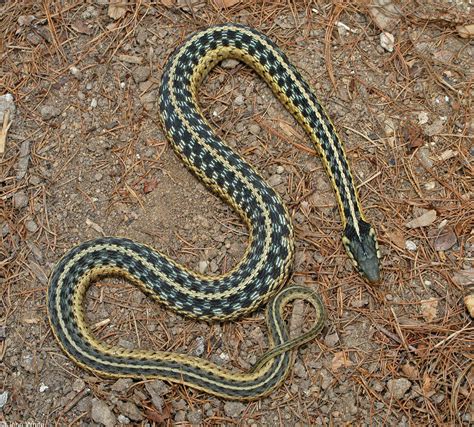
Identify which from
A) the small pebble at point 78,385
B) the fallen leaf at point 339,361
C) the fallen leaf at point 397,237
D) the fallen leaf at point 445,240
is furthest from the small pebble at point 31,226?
the fallen leaf at point 445,240

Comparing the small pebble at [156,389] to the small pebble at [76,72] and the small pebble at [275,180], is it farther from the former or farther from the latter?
the small pebble at [76,72]

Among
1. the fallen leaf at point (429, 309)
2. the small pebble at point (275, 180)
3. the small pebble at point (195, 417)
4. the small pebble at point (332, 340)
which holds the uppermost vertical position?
the small pebble at point (275, 180)

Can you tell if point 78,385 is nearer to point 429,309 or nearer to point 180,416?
point 180,416

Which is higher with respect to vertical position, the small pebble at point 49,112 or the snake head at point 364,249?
the small pebble at point 49,112

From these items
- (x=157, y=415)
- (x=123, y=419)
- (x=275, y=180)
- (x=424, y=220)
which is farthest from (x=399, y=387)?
(x=123, y=419)

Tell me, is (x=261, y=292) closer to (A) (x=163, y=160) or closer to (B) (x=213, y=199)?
(B) (x=213, y=199)

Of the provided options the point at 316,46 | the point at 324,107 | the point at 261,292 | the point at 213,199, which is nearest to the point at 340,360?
the point at 261,292
